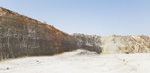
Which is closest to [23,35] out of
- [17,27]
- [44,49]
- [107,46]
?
[17,27]

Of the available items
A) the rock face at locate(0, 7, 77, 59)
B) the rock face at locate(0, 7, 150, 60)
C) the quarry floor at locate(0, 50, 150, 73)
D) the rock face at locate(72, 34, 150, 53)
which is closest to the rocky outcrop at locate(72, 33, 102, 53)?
the rock face at locate(72, 34, 150, 53)

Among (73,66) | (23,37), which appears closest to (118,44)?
(23,37)

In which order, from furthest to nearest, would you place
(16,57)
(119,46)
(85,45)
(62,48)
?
1. (119,46)
2. (85,45)
3. (62,48)
4. (16,57)

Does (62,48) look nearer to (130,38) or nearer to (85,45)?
(85,45)

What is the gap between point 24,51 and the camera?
2238 cm

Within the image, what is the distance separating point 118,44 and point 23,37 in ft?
129

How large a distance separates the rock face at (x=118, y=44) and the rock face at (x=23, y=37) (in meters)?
21.2

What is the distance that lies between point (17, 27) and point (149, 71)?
18.6 meters

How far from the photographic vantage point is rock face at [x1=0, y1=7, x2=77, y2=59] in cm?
2021

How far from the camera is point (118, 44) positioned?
179 feet

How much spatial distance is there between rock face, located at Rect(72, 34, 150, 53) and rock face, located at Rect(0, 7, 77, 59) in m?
21.2

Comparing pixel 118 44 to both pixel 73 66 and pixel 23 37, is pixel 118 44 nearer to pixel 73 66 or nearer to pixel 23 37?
pixel 23 37

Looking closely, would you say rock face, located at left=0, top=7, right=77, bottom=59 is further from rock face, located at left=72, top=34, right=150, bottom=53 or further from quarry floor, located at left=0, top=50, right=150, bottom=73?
rock face, located at left=72, top=34, right=150, bottom=53

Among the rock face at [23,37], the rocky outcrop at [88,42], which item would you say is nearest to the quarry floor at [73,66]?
the rock face at [23,37]
